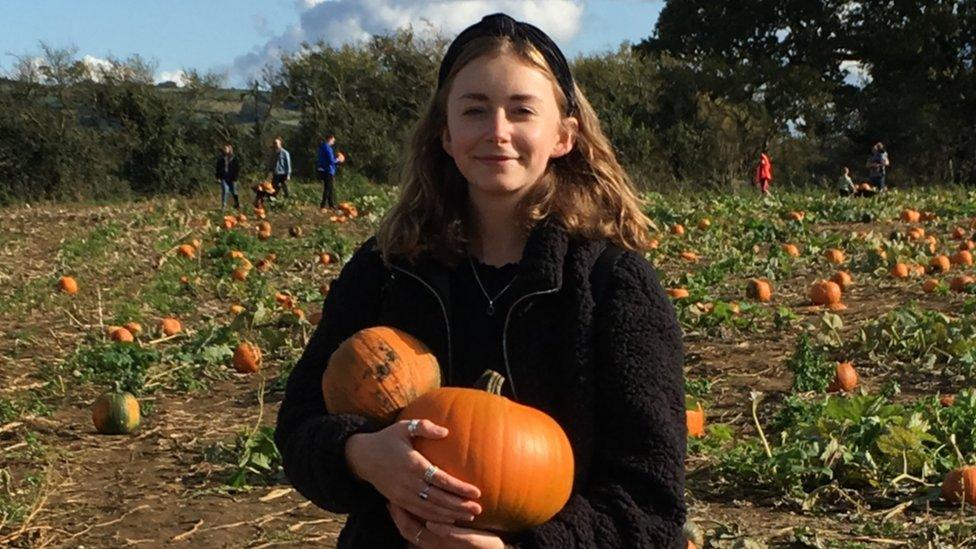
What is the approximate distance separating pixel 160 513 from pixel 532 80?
2997 millimetres

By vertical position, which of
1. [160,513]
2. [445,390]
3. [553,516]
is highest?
[445,390]

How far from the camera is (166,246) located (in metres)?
13.6

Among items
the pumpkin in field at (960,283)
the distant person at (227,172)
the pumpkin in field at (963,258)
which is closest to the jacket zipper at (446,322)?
the pumpkin in field at (960,283)

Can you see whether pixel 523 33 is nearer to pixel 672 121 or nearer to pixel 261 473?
pixel 261 473

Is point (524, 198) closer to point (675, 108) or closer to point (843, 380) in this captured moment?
point (843, 380)

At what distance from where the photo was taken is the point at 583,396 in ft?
7.02

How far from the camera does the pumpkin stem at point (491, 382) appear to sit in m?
2.12

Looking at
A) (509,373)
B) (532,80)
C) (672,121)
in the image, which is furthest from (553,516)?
(672,121)

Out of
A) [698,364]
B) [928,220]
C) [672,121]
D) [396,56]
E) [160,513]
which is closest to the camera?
[160,513]

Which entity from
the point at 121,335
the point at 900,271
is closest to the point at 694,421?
the point at 121,335

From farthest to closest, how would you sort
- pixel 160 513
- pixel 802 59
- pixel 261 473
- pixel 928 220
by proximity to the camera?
1. pixel 802 59
2. pixel 928 220
3. pixel 261 473
4. pixel 160 513

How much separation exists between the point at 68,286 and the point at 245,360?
3.82 metres

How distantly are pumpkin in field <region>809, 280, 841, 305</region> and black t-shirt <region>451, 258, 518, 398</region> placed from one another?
21.8 ft

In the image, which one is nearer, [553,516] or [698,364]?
[553,516]
